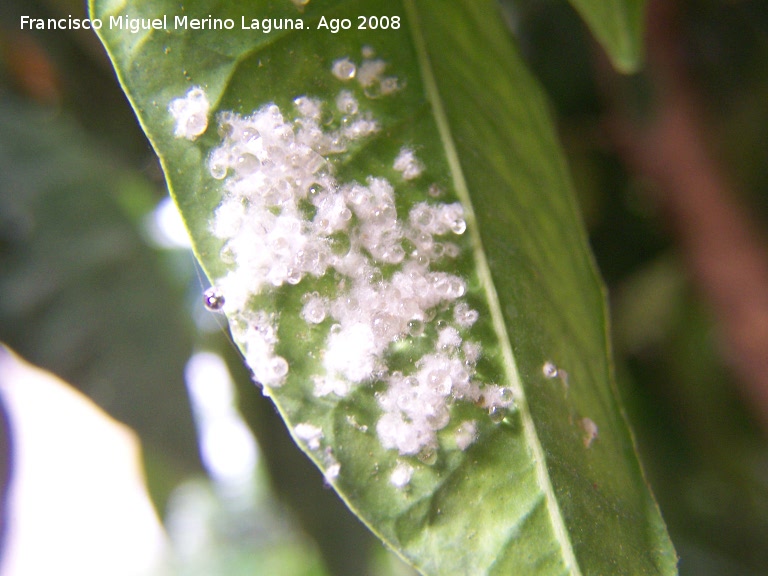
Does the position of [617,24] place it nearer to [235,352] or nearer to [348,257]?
[348,257]

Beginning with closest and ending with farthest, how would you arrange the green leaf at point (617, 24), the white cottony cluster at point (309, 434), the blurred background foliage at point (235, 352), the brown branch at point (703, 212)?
the white cottony cluster at point (309, 434) → the green leaf at point (617, 24) → the brown branch at point (703, 212) → the blurred background foliage at point (235, 352)

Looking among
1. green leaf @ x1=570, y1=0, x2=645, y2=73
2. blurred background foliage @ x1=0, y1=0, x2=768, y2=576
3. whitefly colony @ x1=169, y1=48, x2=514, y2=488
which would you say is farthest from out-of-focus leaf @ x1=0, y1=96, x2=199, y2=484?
green leaf @ x1=570, y1=0, x2=645, y2=73

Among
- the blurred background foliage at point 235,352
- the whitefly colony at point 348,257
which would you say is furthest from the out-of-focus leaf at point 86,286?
the whitefly colony at point 348,257

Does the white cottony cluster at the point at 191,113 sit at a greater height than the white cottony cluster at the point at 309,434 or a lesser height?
greater

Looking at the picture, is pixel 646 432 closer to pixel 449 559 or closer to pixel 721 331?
pixel 721 331

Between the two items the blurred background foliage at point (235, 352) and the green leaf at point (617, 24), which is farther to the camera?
the blurred background foliage at point (235, 352)

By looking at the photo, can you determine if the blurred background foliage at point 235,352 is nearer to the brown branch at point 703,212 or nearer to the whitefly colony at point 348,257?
the brown branch at point 703,212

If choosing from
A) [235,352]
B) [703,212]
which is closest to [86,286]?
[235,352]

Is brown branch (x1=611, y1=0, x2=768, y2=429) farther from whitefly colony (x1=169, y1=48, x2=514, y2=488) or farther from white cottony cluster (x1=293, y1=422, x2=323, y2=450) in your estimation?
white cottony cluster (x1=293, y1=422, x2=323, y2=450)
